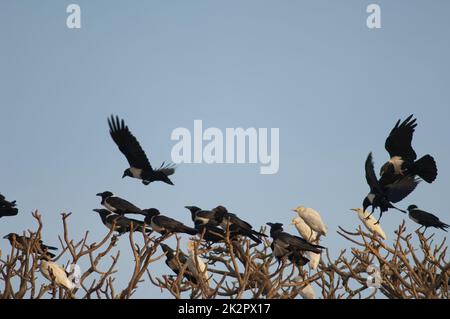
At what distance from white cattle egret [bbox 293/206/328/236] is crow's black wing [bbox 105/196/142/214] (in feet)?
12.6

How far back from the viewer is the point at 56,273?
1039cm

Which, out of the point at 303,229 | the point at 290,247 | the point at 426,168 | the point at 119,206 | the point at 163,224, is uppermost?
the point at 426,168

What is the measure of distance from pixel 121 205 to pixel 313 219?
3.99 m

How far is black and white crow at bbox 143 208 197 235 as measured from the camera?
10.9 meters

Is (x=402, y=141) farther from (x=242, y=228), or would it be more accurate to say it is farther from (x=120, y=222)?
(x=120, y=222)

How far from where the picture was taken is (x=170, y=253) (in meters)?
12.4

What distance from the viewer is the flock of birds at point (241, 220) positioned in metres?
11.1

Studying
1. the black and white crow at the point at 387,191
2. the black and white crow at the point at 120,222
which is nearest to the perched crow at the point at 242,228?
the black and white crow at the point at 120,222

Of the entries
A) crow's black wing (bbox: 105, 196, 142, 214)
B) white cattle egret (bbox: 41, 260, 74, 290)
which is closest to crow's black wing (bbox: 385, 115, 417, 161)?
crow's black wing (bbox: 105, 196, 142, 214)

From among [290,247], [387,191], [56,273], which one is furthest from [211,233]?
[387,191]

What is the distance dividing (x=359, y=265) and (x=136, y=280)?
463 centimetres

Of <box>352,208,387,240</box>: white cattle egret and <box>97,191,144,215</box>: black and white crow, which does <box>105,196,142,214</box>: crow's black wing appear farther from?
<box>352,208,387,240</box>: white cattle egret
